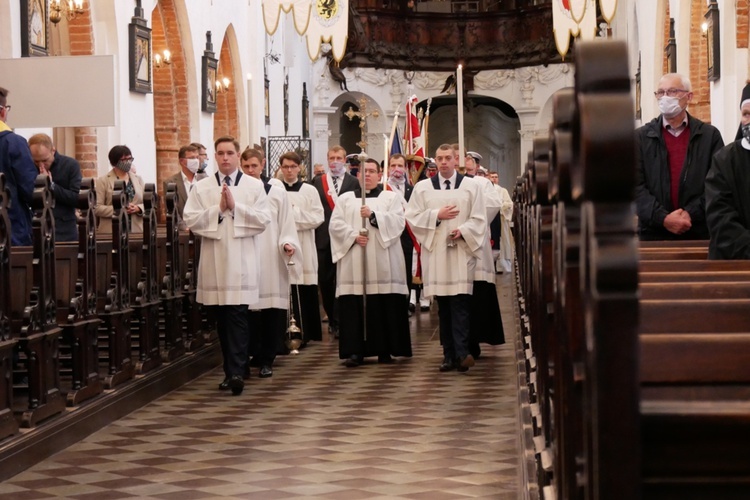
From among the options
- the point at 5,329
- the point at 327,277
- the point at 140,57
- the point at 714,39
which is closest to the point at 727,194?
the point at 5,329

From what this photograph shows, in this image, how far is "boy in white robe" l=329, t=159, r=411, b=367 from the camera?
10.2 m

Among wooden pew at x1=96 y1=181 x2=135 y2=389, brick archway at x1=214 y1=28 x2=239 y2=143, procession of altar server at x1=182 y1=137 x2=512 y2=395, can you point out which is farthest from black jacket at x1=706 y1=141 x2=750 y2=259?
brick archway at x1=214 y1=28 x2=239 y2=143

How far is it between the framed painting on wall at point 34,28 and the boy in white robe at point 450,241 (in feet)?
14.8

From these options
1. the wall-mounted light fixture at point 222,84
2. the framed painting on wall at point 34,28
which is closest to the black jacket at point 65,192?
the framed painting on wall at point 34,28

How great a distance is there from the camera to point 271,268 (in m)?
9.39

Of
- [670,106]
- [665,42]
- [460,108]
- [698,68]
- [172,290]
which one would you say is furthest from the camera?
[665,42]

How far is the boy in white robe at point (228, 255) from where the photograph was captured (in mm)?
8602

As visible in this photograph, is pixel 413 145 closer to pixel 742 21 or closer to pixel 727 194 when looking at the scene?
pixel 742 21

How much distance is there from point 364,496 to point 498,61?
29.0m

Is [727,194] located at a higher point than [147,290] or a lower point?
higher

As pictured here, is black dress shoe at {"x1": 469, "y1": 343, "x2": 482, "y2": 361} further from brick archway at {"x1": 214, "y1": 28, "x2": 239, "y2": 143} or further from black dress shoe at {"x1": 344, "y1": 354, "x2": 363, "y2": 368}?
brick archway at {"x1": 214, "y1": 28, "x2": 239, "y2": 143}

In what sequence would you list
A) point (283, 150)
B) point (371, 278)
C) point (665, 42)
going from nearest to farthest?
point (371, 278)
point (665, 42)
point (283, 150)

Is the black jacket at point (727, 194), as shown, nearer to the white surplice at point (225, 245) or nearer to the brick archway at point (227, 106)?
the white surplice at point (225, 245)

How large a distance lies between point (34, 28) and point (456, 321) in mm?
5614
